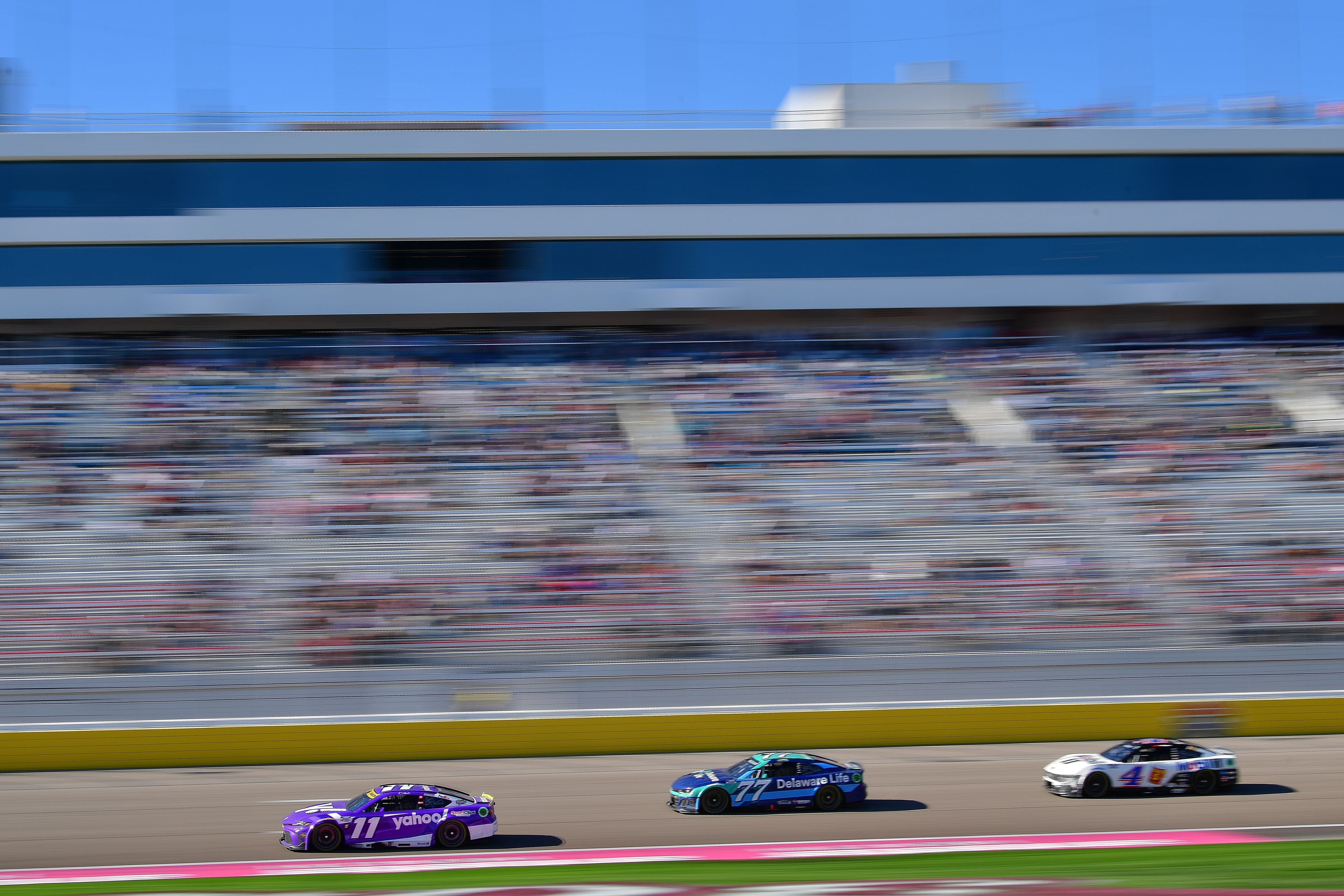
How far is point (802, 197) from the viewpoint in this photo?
19.2 meters

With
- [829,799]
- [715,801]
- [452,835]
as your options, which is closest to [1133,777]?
[829,799]

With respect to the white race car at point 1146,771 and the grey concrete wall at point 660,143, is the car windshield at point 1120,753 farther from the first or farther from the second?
the grey concrete wall at point 660,143

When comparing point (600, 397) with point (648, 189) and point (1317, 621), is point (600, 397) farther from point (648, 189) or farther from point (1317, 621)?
point (1317, 621)

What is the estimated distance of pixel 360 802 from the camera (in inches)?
366

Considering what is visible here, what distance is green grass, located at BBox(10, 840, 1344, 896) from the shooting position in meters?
7.71

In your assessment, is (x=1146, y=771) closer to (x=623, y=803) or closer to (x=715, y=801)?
(x=715, y=801)

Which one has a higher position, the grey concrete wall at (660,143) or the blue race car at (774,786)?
the grey concrete wall at (660,143)

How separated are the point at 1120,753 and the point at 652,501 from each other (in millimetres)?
6461

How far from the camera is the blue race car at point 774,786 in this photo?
33.3ft

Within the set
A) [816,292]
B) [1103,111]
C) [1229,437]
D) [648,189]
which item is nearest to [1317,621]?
[1229,437]

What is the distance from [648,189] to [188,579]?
9734 mm

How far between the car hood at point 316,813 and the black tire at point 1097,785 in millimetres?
6603

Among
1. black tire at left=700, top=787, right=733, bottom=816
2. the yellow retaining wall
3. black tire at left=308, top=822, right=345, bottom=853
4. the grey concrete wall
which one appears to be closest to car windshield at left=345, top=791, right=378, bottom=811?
black tire at left=308, top=822, right=345, bottom=853

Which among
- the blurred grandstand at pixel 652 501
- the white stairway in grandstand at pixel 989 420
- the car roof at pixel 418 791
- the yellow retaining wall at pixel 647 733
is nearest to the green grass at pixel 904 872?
the car roof at pixel 418 791
